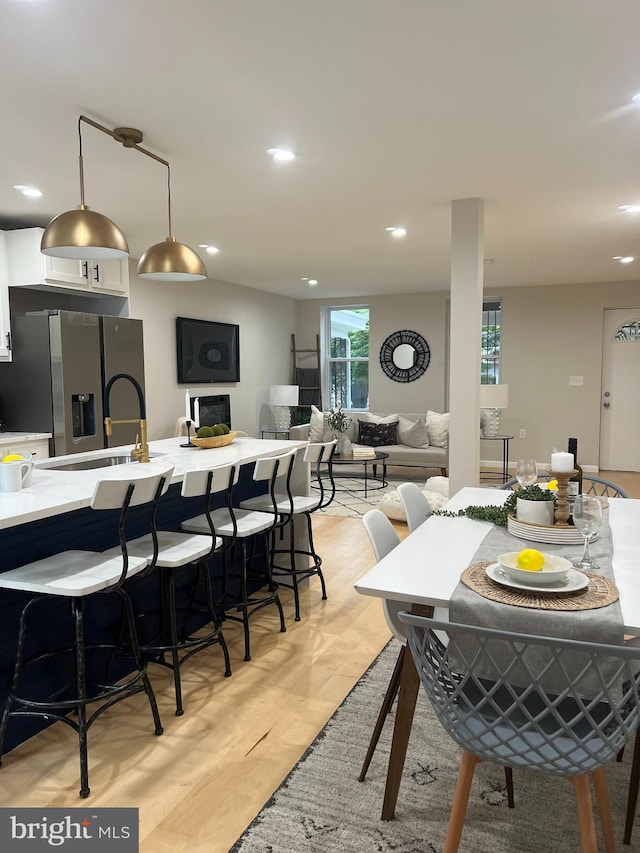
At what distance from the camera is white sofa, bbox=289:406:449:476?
313 inches

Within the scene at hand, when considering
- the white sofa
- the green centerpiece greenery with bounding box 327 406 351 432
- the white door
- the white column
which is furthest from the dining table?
the white door

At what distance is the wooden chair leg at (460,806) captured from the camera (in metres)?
1.54

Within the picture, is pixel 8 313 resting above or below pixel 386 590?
above

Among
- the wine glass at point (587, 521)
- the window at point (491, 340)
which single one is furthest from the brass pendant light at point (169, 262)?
the window at point (491, 340)

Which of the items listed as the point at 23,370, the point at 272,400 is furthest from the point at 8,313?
the point at 272,400

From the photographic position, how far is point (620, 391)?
8461mm

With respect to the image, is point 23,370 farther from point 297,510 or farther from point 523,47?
point 523,47

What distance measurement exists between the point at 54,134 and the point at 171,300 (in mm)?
3985

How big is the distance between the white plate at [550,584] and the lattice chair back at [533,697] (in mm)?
152

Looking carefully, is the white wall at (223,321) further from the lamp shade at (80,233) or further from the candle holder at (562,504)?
the candle holder at (562,504)

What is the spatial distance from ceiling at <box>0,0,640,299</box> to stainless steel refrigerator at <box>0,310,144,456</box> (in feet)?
2.70

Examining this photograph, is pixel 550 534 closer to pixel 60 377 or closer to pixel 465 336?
pixel 465 336

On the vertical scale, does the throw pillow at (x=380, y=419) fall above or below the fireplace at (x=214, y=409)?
below

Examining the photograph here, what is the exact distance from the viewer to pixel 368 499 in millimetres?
6773
